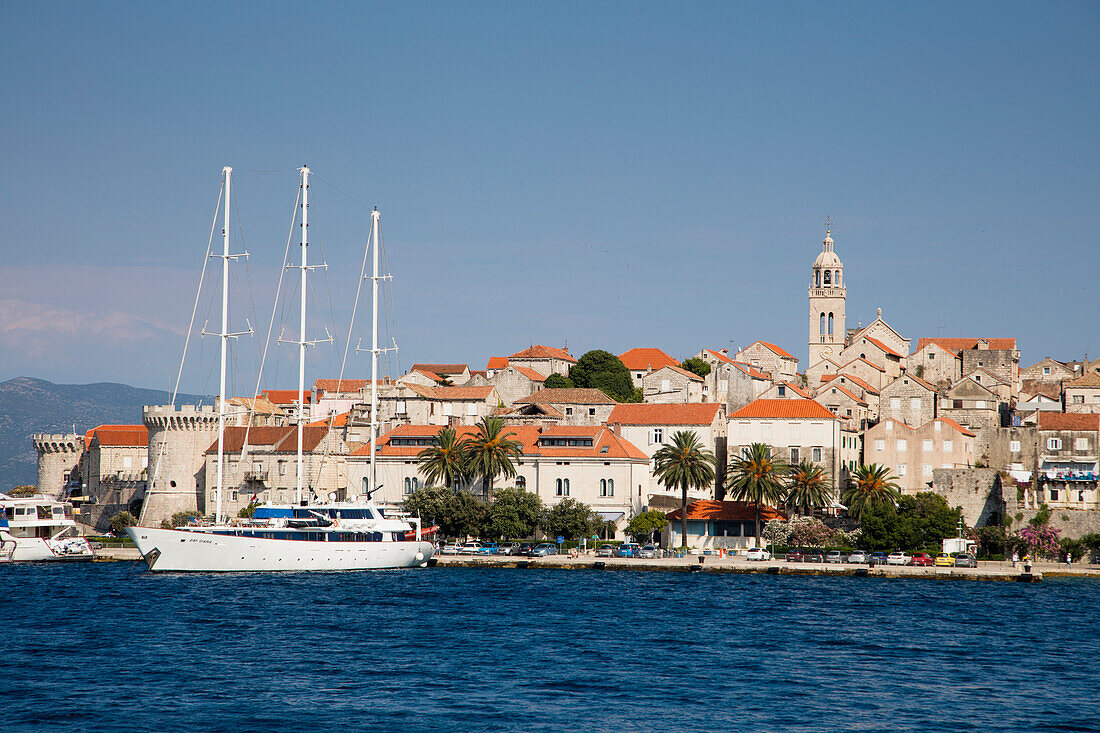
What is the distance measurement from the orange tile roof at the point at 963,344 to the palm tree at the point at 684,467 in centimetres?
4845

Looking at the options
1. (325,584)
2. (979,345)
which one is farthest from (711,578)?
(979,345)

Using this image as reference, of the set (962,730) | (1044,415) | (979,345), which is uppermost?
(979,345)

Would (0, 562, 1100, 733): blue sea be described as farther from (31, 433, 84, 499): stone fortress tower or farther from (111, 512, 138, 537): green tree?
(31, 433, 84, 499): stone fortress tower

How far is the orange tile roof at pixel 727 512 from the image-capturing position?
83438 millimetres

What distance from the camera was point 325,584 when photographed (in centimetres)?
6906

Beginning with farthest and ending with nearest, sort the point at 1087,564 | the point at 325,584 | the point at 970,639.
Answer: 1. the point at 1087,564
2. the point at 325,584
3. the point at 970,639

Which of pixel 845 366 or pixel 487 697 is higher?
pixel 845 366

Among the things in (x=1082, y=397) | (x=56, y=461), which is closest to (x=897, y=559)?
(x=1082, y=397)

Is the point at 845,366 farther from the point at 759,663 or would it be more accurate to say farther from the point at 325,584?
the point at 759,663

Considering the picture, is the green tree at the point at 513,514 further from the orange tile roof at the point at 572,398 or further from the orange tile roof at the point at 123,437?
the orange tile roof at the point at 123,437

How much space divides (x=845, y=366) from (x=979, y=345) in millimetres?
15905

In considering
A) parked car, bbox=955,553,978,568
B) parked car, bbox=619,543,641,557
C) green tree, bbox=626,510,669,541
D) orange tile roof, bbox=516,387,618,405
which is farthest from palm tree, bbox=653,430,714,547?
parked car, bbox=955,553,978,568

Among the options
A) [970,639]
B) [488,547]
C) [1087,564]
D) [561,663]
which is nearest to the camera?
[561,663]

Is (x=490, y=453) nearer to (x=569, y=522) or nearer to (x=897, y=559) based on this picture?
(x=569, y=522)
